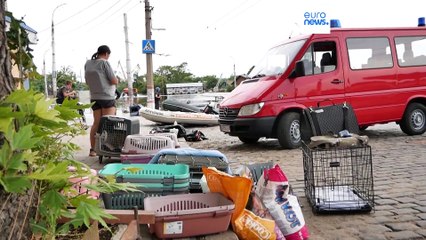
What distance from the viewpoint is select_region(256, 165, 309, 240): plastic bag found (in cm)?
326

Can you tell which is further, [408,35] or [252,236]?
[408,35]

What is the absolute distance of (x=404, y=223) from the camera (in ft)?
12.0

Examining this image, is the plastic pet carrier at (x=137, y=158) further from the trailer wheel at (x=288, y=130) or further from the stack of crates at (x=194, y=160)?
the trailer wheel at (x=288, y=130)

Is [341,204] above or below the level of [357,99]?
below

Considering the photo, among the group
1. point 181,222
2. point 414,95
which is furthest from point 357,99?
point 181,222

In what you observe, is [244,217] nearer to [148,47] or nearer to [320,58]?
[320,58]

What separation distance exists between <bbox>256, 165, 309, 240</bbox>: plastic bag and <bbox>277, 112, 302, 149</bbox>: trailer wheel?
488 cm

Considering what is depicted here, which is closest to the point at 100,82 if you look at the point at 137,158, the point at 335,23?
the point at 137,158

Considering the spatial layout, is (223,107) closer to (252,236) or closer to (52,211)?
(252,236)

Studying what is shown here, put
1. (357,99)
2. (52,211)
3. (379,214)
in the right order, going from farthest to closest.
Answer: (357,99) < (379,214) < (52,211)

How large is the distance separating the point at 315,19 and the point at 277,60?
109 inches

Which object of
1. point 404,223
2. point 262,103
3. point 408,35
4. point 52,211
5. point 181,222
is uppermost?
point 408,35

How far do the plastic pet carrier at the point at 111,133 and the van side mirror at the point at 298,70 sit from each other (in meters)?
3.49

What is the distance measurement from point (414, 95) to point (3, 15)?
9.44 m
